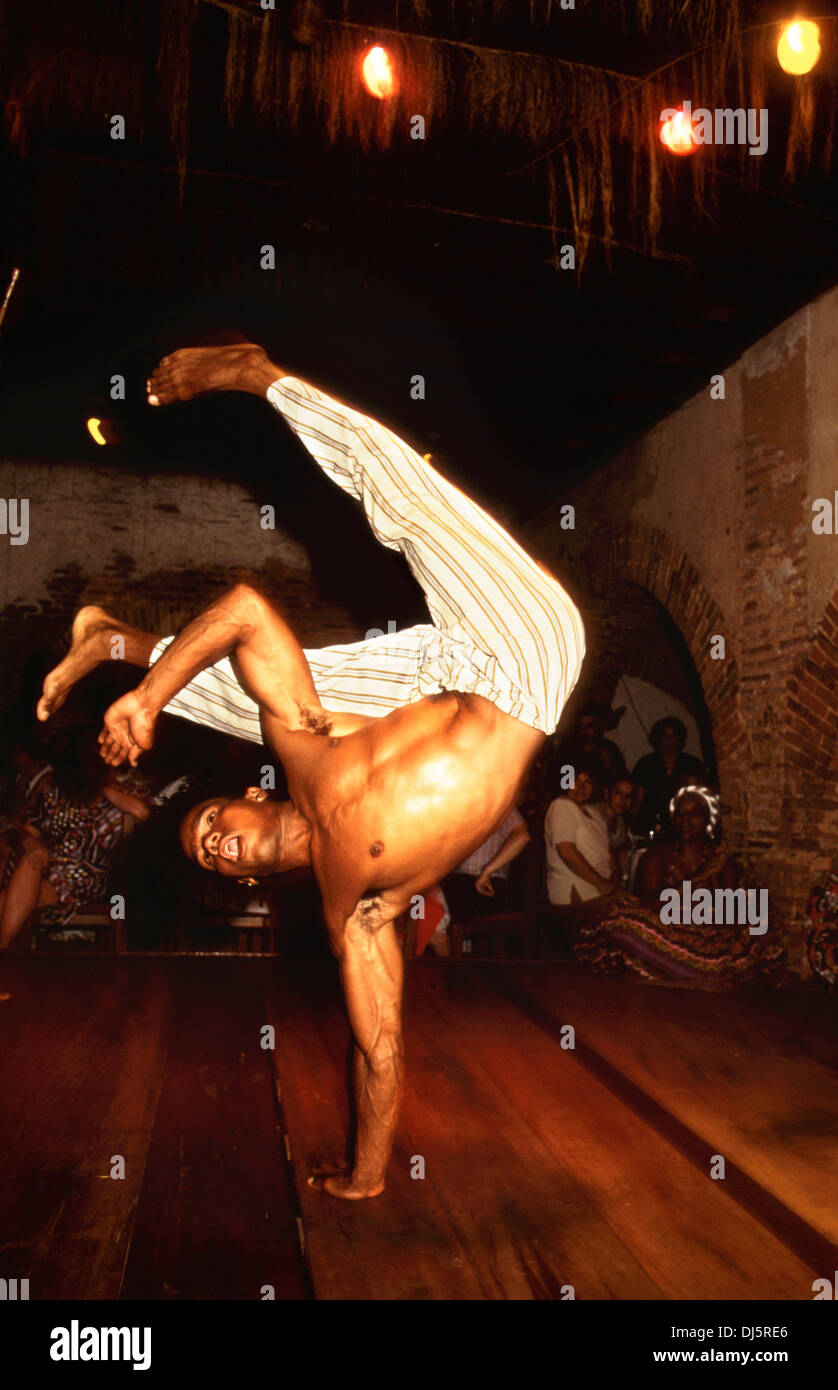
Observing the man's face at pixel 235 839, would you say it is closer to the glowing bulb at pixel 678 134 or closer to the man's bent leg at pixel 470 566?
the man's bent leg at pixel 470 566

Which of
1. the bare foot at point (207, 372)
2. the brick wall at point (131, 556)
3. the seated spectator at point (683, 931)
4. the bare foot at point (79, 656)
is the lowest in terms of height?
the seated spectator at point (683, 931)

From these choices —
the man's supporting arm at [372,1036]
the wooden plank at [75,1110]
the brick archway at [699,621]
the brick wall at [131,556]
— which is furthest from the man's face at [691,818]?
the brick wall at [131,556]

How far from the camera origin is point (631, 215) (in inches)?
205

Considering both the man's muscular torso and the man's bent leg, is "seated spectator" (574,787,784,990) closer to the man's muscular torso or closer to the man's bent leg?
the man's muscular torso

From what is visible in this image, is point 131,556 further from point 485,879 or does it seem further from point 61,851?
point 485,879

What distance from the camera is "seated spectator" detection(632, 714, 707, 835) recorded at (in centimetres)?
829

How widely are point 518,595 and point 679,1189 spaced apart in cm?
192

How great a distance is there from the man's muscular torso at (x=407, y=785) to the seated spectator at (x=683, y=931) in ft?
11.1

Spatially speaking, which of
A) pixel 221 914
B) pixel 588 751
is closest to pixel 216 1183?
pixel 221 914

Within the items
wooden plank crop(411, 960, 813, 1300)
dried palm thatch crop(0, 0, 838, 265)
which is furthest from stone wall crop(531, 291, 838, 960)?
wooden plank crop(411, 960, 813, 1300)

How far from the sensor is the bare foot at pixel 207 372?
2674 millimetres

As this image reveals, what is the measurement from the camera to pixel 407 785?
267 centimetres
